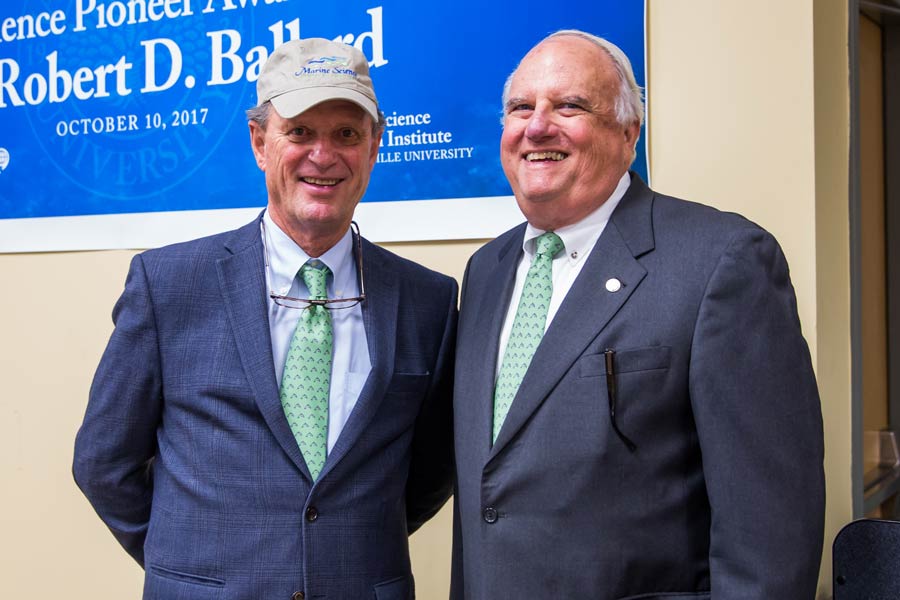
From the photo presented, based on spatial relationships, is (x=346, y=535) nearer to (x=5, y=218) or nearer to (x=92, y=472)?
(x=92, y=472)

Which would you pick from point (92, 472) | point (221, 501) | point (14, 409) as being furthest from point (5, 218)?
point (221, 501)

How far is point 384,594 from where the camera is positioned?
163 cm

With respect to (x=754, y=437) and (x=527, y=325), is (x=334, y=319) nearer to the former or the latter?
(x=527, y=325)

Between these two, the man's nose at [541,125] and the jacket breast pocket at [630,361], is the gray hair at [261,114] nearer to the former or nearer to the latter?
the man's nose at [541,125]

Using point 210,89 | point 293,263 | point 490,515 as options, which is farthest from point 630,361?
point 210,89

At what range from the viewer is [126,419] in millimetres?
1663

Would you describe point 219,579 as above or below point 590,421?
below

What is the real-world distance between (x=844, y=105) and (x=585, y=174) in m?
0.83

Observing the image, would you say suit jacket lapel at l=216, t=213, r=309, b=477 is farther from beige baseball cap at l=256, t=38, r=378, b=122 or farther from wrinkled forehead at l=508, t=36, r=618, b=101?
wrinkled forehead at l=508, t=36, r=618, b=101

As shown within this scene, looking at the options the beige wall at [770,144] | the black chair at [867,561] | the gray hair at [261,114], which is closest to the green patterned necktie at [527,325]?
the gray hair at [261,114]

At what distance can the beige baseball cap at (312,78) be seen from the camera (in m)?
1.62

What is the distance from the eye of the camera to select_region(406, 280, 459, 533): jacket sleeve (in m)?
1.80

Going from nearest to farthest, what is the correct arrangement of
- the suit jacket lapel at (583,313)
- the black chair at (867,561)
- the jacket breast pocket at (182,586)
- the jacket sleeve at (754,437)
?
1. the jacket sleeve at (754,437)
2. the suit jacket lapel at (583,313)
3. the jacket breast pocket at (182,586)
4. the black chair at (867,561)

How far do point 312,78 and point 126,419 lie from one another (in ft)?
2.24
